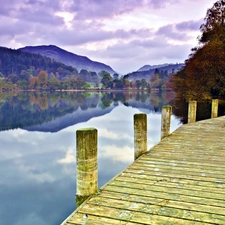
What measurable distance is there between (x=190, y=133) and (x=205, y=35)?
936 inches

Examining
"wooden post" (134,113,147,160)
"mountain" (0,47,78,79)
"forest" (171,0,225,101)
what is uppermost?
"mountain" (0,47,78,79)

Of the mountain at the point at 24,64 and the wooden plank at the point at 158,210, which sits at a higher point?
the mountain at the point at 24,64

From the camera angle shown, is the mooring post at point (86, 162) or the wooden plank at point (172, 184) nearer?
the mooring post at point (86, 162)

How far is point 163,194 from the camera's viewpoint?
12.6ft

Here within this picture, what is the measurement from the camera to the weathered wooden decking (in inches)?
124

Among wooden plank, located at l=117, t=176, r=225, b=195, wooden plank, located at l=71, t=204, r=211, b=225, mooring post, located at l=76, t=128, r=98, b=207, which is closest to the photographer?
wooden plank, located at l=71, t=204, r=211, b=225

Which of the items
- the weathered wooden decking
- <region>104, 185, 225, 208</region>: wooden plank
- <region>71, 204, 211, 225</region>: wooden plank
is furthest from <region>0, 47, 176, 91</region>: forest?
<region>71, 204, 211, 225</region>: wooden plank

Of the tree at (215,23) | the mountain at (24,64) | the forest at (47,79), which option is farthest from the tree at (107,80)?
the tree at (215,23)

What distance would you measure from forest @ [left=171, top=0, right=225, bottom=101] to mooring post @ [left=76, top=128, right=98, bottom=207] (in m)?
23.6

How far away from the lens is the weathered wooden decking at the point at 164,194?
3.16 meters

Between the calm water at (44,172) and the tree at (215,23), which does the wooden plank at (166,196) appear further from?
the tree at (215,23)

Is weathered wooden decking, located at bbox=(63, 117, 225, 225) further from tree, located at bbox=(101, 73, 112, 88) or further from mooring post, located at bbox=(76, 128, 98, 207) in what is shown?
tree, located at bbox=(101, 73, 112, 88)

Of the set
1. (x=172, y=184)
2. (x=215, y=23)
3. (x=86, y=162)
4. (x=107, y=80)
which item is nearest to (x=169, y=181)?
(x=172, y=184)

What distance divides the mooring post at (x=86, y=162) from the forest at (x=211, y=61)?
77.3 feet
